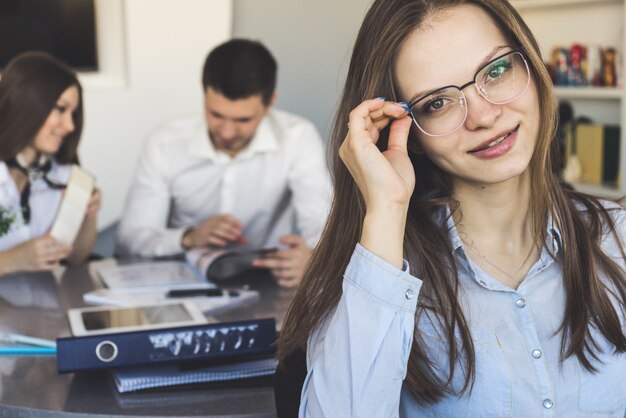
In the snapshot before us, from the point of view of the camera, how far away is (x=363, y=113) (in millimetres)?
1312

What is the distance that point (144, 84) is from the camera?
16.5 feet

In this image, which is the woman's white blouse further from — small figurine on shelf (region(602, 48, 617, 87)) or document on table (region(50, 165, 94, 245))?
small figurine on shelf (region(602, 48, 617, 87))

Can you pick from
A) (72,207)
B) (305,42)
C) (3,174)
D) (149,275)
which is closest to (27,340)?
(149,275)

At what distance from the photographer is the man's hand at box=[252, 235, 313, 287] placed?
89.2 inches

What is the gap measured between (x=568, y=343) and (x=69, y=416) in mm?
782

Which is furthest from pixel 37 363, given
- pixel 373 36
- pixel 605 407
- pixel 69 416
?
pixel 605 407

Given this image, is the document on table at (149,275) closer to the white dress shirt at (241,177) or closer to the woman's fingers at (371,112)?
the white dress shirt at (241,177)

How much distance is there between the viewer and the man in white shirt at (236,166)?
120 inches

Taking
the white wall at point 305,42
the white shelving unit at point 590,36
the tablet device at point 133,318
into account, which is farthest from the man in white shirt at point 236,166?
the white shelving unit at point 590,36

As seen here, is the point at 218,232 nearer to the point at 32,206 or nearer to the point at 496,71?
the point at 32,206

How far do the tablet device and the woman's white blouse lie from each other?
1.01m

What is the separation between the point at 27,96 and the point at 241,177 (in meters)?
0.80

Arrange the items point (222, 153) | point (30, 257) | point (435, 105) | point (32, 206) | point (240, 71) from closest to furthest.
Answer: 1. point (435, 105)
2. point (30, 257)
3. point (32, 206)
4. point (240, 71)
5. point (222, 153)

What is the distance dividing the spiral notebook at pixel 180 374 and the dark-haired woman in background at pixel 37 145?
52.8 inches
